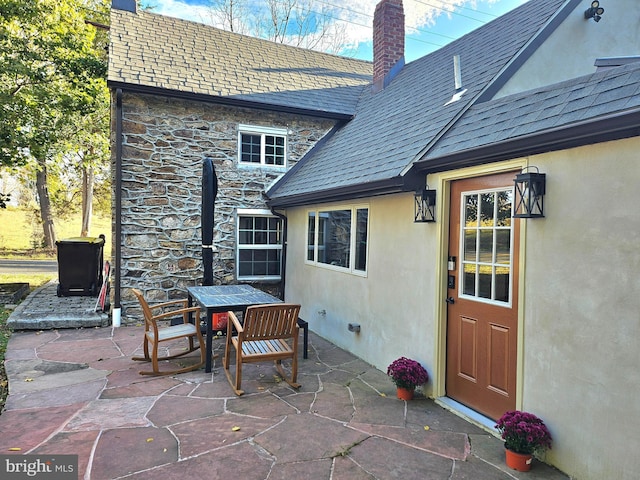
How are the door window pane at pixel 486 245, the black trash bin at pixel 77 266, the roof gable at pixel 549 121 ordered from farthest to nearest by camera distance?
the black trash bin at pixel 77 266 < the door window pane at pixel 486 245 < the roof gable at pixel 549 121

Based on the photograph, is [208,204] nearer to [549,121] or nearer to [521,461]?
[549,121]

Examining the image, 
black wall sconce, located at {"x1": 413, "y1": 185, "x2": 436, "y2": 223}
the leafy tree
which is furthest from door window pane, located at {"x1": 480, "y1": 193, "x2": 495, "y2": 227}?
the leafy tree

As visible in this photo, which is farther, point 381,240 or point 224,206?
point 224,206

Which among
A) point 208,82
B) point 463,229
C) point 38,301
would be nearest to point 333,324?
point 463,229

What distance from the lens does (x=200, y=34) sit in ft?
32.7

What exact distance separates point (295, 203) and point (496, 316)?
4429mm

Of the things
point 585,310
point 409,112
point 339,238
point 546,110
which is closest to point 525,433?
point 585,310

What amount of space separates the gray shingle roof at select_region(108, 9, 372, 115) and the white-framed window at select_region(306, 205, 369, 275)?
2900 mm

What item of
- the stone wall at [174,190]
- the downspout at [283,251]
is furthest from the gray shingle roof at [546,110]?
the stone wall at [174,190]

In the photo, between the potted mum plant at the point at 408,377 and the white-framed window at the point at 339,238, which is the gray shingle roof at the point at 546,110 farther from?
the potted mum plant at the point at 408,377

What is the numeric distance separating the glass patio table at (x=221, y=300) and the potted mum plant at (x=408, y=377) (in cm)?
203

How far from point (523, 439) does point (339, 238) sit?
405cm

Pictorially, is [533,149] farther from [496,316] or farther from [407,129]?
[407,129]

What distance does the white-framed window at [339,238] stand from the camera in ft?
19.5
